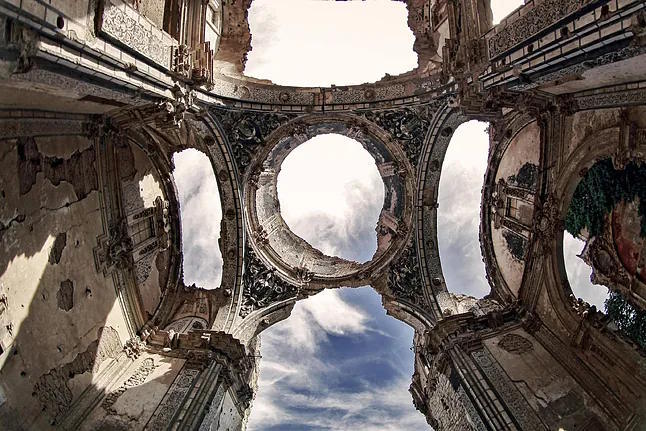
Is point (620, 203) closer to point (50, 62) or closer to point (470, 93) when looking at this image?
point (470, 93)

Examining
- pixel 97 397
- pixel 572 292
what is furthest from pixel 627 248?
pixel 97 397

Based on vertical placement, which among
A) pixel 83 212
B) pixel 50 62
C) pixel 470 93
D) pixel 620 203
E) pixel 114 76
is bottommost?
pixel 50 62

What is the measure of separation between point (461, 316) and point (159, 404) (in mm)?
7912

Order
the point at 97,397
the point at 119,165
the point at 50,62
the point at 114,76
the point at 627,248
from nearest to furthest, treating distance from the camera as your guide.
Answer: the point at 50,62 < the point at 114,76 < the point at 627,248 < the point at 97,397 < the point at 119,165

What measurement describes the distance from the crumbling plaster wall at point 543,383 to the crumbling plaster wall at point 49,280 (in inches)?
377

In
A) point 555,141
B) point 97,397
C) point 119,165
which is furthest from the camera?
point 119,165

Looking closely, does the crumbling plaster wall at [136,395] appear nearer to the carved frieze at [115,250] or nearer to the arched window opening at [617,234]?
the carved frieze at [115,250]

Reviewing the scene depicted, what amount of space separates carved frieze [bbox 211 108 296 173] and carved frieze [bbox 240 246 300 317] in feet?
10.1

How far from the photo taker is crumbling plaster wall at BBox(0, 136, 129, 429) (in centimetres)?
861

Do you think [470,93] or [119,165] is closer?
[470,93]

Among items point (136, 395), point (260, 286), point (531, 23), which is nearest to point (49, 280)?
point (136, 395)

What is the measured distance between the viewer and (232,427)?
497 inches

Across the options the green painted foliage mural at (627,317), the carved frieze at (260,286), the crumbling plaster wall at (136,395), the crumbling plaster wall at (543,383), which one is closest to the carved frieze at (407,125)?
the carved frieze at (260,286)

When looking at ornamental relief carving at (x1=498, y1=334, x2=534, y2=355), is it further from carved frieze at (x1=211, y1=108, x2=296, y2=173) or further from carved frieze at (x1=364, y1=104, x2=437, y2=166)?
carved frieze at (x1=211, y1=108, x2=296, y2=173)
